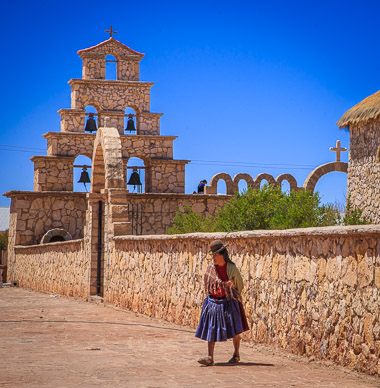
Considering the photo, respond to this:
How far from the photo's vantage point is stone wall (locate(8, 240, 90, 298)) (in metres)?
18.6

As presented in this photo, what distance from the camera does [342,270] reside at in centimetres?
776

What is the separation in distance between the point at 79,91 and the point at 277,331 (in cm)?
2439

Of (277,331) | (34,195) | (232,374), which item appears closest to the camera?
(232,374)

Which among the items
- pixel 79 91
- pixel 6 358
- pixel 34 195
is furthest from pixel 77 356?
pixel 79 91

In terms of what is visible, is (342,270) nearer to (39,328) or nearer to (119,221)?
(39,328)

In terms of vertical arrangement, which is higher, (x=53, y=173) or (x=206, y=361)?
(x=53, y=173)

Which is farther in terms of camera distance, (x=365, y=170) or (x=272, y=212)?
(x=365, y=170)

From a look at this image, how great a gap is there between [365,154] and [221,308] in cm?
1652

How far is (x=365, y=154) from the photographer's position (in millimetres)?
23375

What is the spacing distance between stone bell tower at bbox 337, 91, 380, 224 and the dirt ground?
40.5 feet

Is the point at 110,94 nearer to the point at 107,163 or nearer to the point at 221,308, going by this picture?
the point at 107,163

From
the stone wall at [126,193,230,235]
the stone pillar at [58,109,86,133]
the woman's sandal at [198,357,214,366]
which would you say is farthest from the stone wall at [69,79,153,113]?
the woman's sandal at [198,357,214,366]

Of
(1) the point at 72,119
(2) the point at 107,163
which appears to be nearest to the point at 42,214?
(1) the point at 72,119

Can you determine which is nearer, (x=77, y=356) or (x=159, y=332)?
(x=77, y=356)
